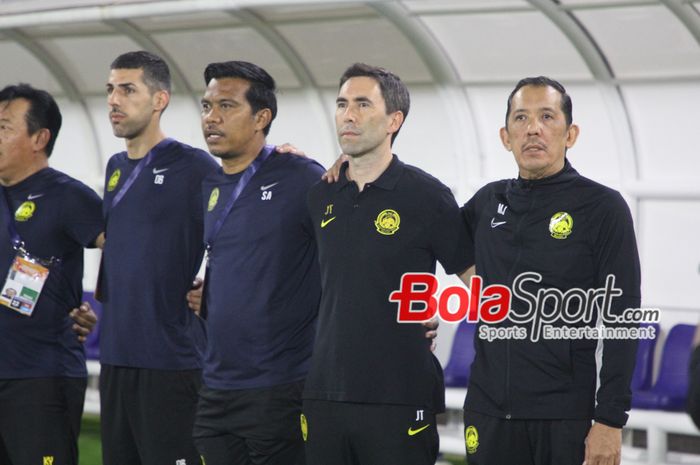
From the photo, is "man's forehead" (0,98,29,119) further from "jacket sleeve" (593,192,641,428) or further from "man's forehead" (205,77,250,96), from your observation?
"jacket sleeve" (593,192,641,428)

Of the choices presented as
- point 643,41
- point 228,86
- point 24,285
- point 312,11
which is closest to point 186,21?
point 312,11

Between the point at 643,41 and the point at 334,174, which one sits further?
the point at 643,41

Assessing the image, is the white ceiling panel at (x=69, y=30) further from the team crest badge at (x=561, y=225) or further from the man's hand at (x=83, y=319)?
the team crest badge at (x=561, y=225)

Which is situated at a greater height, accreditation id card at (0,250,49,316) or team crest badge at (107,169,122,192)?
team crest badge at (107,169,122,192)

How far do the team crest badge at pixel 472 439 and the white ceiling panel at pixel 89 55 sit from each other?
205 inches

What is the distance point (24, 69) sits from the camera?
9.19 m

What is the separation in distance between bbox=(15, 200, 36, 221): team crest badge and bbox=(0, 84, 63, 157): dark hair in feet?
1.08

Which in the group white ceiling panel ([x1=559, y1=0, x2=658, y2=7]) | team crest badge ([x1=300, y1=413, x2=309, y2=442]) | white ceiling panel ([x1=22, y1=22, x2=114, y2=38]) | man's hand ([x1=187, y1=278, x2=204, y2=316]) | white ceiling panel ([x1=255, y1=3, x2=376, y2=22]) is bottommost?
team crest badge ([x1=300, y1=413, x2=309, y2=442])

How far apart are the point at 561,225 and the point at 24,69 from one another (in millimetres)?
6315

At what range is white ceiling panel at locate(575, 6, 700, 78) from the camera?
21.3 feet

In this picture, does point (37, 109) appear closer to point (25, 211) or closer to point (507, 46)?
point (25, 211)

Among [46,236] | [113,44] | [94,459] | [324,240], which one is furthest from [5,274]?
[113,44]

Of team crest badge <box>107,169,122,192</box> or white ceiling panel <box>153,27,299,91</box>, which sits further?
white ceiling panel <box>153,27,299,91</box>

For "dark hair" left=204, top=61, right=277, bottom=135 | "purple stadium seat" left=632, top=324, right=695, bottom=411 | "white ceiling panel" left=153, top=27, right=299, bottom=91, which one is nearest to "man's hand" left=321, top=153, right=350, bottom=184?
"dark hair" left=204, top=61, right=277, bottom=135
